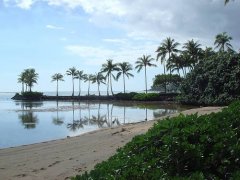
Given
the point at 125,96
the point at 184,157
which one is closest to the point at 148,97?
the point at 125,96

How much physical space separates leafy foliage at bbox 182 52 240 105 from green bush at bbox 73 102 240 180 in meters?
40.9

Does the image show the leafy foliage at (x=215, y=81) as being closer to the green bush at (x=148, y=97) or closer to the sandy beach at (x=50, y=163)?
the green bush at (x=148, y=97)

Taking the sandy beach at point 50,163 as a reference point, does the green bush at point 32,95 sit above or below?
above

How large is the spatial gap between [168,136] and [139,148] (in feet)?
1.88

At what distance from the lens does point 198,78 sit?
5344 centimetres

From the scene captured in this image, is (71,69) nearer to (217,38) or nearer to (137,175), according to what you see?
(217,38)

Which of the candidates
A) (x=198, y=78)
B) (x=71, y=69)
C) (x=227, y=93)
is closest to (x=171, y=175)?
(x=227, y=93)

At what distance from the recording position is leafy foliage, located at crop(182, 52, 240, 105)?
46.8m

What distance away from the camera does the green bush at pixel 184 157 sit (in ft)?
15.1

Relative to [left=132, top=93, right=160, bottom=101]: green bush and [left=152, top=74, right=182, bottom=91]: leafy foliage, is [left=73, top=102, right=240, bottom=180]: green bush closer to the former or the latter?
[left=132, top=93, right=160, bottom=101]: green bush

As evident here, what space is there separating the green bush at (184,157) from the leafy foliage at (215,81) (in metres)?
40.9

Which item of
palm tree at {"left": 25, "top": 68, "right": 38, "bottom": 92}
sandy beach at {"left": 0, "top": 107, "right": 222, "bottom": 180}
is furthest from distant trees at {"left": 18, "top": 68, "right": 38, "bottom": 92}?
sandy beach at {"left": 0, "top": 107, "right": 222, "bottom": 180}

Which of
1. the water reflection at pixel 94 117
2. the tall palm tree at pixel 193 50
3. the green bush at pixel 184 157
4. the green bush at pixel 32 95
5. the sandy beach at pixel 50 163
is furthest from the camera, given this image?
the green bush at pixel 32 95

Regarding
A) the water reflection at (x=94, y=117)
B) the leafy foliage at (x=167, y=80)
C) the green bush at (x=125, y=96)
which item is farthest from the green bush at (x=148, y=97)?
the water reflection at (x=94, y=117)
